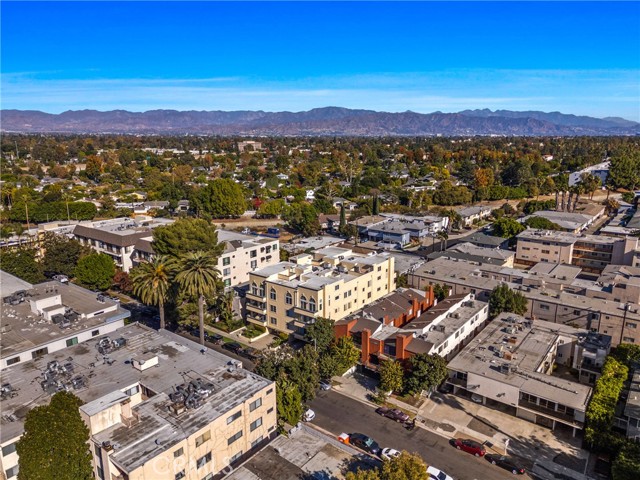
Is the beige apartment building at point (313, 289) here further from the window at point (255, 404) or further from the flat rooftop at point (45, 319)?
the window at point (255, 404)

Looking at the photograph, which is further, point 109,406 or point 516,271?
point 516,271

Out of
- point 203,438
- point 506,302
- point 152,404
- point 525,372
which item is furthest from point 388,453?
point 506,302

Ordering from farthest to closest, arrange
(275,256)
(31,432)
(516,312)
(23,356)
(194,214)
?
1. (194,214)
2. (275,256)
3. (516,312)
4. (23,356)
5. (31,432)

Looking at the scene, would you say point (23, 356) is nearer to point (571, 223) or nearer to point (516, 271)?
point (516, 271)

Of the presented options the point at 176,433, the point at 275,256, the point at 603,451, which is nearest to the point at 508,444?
the point at 603,451

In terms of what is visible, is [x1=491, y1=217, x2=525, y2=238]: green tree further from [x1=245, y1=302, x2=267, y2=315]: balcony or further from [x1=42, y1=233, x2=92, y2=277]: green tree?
[x1=42, y1=233, x2=92, y2=277]: green tree

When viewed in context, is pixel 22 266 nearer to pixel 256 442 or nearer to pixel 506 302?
pixel 256 442
